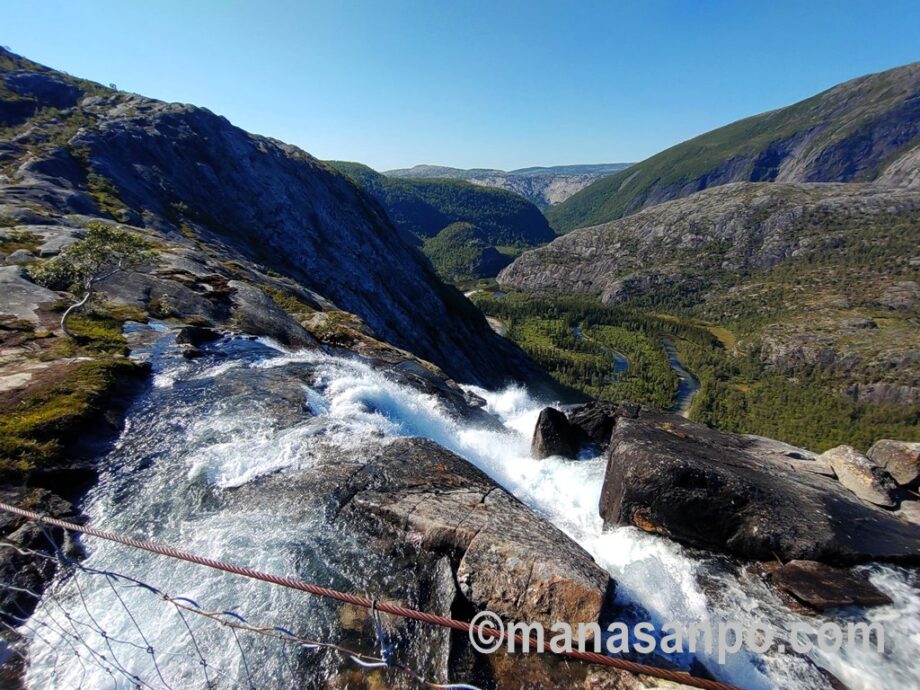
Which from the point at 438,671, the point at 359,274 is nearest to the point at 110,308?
the point at 438,671

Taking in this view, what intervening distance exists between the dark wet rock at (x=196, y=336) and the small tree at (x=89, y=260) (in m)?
6.23

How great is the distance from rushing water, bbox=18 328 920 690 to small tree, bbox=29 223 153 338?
1064 centimetres

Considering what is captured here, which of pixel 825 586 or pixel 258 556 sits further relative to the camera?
pixel 825 586

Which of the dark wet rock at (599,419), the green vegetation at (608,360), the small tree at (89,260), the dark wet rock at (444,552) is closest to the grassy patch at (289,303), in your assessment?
the small tree at (89,260)

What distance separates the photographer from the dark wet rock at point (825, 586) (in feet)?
50.0

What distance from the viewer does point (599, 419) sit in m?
32.2

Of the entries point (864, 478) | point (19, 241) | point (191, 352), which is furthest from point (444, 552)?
point (19, 241)

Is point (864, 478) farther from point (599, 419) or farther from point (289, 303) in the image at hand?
point (289, 303)

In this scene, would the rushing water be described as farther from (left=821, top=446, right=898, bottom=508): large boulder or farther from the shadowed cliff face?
the shadowed cliff face

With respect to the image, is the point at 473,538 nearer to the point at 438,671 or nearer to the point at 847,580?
the point at 438,671

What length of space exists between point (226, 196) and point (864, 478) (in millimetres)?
103605

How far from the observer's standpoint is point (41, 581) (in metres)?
12.5

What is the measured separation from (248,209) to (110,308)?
208ft

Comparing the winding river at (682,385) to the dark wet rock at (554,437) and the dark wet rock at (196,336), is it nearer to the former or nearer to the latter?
the dark wet rock at (554,437)
